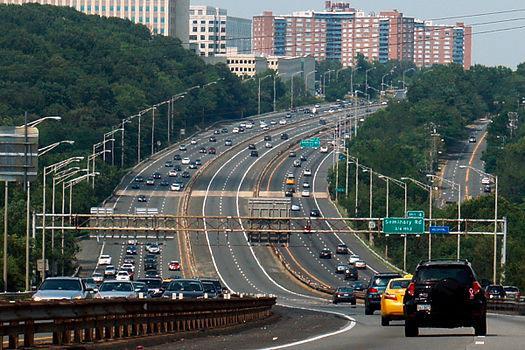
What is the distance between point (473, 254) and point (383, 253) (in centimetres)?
2144

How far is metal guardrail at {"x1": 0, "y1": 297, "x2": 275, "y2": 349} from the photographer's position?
105ft

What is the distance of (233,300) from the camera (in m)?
56.1

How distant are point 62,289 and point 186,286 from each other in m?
12.0

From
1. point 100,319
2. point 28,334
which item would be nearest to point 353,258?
point 100,319

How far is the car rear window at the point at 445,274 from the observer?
3803cm

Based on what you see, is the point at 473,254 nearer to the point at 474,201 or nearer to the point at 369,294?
the point at 474,201

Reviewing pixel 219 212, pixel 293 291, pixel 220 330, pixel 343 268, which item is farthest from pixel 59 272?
pixel 220 330

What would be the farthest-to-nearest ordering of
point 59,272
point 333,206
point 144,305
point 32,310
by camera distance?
point 333,206, point 59,272, point 144,305, point 32,310

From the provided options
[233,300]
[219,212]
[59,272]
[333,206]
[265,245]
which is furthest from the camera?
[333,206]

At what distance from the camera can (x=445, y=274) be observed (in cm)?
3825

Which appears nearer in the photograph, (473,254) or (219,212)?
(473,254)

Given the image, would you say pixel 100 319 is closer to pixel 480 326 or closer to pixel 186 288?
pixel 480 326

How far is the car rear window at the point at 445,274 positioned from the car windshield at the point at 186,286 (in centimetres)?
2243

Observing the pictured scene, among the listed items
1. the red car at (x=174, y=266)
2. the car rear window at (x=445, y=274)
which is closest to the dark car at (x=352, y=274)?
the red car at (x=174, y=266)
